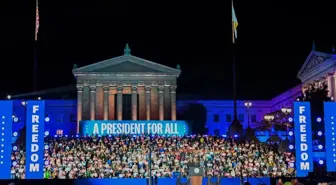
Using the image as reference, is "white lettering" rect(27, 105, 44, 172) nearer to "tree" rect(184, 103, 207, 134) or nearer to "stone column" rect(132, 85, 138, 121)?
"stone column" rect(132, 85, 138, 121)

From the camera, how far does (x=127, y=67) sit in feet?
242

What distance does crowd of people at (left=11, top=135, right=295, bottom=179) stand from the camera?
32.5 m

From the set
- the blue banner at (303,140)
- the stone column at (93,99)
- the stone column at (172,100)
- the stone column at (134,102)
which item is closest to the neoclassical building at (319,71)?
the stone column at (172,100)

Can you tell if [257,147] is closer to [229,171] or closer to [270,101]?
[229,171]

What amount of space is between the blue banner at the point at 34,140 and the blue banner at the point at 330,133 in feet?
48.6

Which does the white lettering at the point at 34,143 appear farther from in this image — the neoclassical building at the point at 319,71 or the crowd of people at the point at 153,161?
the neoclassical building at the point at 319,71

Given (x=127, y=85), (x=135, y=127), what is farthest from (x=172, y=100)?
(x=135, y=127)

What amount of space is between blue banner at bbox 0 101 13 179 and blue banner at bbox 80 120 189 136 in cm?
3521

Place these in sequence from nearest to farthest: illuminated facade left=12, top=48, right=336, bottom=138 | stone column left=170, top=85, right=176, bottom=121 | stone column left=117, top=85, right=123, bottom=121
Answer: illuminated facade left=12, top=48, right=336, bottom=138, stone column left=117, top=85, right=123, bottom=121, stone column left=170, top=85, right=176, bottom=121

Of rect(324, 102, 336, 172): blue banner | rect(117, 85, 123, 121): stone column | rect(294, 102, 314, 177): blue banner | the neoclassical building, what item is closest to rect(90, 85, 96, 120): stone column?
rect(117, 85, 123, 121): stone column

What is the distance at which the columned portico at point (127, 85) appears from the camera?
7338 centimetres

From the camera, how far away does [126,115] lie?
76.1 meters

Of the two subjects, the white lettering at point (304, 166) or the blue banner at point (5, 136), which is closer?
the blue banner at point (5, 136)

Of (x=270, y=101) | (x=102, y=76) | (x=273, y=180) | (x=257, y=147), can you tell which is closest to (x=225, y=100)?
(x=270, y=101)
